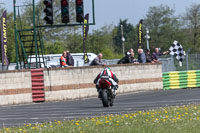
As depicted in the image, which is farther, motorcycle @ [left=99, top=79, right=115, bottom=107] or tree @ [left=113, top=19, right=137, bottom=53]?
tree @ [left=113, top=19, right=137, bottom=53]

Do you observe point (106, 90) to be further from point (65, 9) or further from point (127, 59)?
point (127, 59)

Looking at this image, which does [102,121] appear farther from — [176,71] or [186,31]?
[186,31]

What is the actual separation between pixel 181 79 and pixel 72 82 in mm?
7047

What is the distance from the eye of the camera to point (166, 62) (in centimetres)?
2939

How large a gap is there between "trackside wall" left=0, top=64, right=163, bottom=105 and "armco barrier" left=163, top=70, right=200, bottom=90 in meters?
0.60

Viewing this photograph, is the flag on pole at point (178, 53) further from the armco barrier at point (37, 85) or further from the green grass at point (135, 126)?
the green grass at point (135, 126)

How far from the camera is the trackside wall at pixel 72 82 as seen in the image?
21938mm

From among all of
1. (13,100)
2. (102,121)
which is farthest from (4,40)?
(102,121)

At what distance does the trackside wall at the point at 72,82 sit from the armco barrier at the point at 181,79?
0.60m

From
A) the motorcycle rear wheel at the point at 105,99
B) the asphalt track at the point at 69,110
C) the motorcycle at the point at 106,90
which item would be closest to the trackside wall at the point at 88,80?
the asphalt track at the point at 69,110

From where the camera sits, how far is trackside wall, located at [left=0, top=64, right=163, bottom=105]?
2194 cm

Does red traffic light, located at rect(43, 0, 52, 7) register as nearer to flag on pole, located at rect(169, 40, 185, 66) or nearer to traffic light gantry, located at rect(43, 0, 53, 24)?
traffic light gantry, located at rect(43, 0, 53, 24)

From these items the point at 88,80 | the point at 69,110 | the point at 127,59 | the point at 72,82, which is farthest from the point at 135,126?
the point at 127,59

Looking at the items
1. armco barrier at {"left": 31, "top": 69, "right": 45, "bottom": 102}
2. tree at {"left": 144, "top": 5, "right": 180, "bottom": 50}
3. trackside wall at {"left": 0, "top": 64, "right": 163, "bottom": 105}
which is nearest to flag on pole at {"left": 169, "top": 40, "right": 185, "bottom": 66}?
trackside wall at {"left": 0, "top": 64, "right": 163, "bottom": 105}
